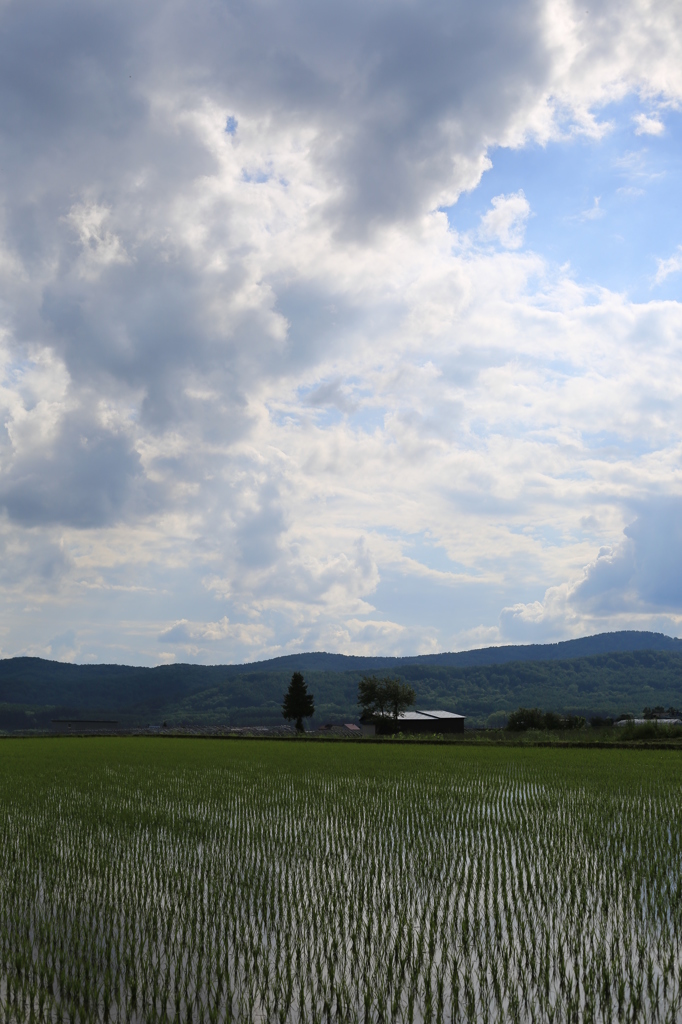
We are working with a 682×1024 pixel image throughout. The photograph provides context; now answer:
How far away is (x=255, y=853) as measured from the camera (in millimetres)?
11797

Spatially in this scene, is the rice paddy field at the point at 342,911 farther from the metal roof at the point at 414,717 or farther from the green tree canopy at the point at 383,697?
the green tree canopy at the point at 383,697

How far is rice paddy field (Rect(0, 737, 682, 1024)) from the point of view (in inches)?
239

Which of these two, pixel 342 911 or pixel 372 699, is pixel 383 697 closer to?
pixel 372 699

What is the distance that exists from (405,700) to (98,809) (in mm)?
78285

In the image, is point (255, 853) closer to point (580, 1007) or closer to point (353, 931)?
point (353, 931)

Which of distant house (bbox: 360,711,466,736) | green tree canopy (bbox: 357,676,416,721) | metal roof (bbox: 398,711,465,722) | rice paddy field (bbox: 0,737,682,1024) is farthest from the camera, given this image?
green tree canopy (bbox: 357,676,416,721)

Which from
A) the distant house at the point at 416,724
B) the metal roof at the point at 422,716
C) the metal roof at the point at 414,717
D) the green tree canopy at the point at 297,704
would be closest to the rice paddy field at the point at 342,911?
the distant house at the point at 416,724

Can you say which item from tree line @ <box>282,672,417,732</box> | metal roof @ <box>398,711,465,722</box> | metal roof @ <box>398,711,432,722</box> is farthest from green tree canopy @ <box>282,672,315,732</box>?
metal roof @ <box>398,711,465,722</box>

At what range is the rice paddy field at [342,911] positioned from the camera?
6.06 metres

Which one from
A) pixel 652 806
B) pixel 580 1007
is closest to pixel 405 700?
pixel 652 806

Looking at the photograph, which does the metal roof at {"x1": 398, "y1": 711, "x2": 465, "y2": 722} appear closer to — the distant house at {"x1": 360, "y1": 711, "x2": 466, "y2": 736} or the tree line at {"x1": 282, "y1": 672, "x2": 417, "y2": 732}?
the distant house at {"x1": 360, "y1": 711, "x2": 466, "y2": 736}

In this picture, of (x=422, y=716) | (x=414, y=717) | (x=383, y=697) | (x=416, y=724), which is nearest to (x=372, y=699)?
(x=383, y=697)

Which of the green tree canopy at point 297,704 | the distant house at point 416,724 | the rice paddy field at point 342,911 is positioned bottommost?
the distant house at point 416,724

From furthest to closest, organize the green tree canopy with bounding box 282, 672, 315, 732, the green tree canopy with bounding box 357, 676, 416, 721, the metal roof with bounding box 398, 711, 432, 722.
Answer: the green tree canopy with bounding box 282, 672, 315, 732
the green tree canopy with bounding box 357, 676, 416, 721
the metal roof with bounding box 398, 711, 432, 722
